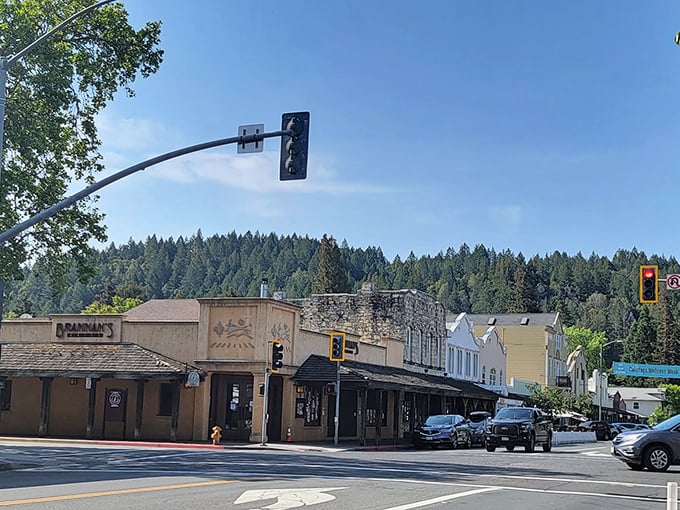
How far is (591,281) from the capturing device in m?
196

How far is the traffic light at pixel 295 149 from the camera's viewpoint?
16.6m

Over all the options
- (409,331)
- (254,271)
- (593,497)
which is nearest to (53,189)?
(593,497)

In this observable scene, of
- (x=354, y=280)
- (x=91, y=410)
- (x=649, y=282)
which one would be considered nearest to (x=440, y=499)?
(x=649, y=282)

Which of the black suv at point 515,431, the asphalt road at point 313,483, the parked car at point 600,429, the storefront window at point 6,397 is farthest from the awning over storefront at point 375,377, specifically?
the parked car at point 600,429

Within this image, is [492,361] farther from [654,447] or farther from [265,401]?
[654,447]

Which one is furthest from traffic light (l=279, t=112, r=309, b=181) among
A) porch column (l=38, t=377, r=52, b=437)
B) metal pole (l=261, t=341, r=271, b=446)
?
porch column (l=38, t=377, r=52, b=437)

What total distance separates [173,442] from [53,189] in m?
11.6

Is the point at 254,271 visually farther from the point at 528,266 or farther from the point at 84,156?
the point at 84,156

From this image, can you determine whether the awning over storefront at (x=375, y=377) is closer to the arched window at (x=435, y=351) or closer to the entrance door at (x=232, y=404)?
the entrance door at (x=232, y=404)

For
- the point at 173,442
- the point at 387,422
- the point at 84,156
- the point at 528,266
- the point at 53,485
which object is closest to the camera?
the point at 53,485

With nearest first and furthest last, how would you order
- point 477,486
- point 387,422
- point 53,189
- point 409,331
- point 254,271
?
1. point 477,486
2. point 53,189
3. point 387,422
4. point 409,331
5. point 254,271

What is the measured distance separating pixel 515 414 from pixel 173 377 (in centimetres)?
1330

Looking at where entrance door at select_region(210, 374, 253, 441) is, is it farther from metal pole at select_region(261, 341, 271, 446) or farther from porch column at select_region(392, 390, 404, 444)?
porch column at select_region(392, 390, 404, 444)

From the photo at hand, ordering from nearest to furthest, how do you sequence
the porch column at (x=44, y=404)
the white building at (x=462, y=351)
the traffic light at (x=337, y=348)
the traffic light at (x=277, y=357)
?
the traffic light at (x=277, y=357) → the traffic light at (x=337, y=348) → the porch column at (x=44, y=404) → the white building at (x=462, y=351)
